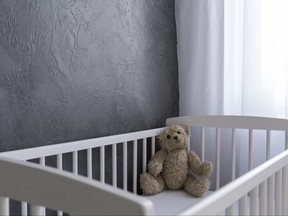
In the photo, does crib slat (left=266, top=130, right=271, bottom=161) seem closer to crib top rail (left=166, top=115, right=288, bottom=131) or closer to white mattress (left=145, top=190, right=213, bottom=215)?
crib top rail (left=166, top=115, right=288, bottom=131)

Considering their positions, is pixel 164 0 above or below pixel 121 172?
above

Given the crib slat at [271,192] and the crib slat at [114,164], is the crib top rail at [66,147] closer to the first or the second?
the crib slat at [114,164]

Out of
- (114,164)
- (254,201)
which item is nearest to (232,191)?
(254,201)

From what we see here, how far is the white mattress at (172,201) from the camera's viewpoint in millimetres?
1650

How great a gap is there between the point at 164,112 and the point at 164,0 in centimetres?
56

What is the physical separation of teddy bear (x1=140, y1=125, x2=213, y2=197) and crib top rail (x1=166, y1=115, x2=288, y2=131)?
3.7 inches

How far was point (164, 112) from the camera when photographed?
7.13 feet

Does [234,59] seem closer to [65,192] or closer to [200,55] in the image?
[200,55]

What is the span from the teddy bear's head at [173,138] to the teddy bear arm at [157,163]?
0.03m

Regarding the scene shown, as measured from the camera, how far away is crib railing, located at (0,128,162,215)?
135 cm

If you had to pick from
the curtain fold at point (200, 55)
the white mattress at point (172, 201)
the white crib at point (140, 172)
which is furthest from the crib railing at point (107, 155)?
the curtain fold at point (200, 55)

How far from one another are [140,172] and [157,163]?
157 mm

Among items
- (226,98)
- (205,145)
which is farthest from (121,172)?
(226,98)

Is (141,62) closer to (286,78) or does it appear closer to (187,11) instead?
(187,11)
